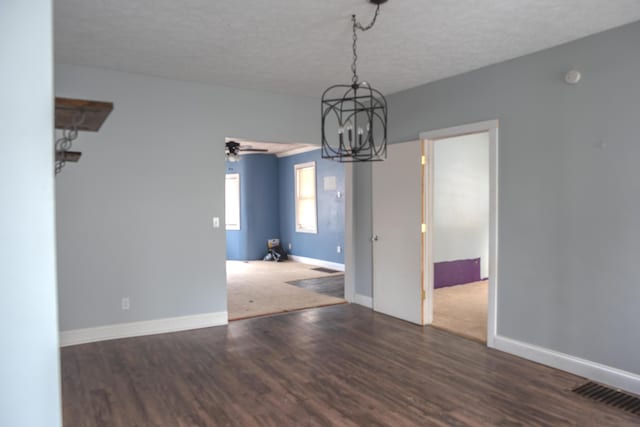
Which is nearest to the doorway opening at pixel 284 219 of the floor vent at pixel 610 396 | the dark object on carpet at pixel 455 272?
the dark object on carpet at pixel 455 272

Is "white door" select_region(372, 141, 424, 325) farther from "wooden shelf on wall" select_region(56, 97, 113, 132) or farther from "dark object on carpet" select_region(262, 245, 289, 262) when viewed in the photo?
"dark object on carpet" select_region(262, 245, 289, 262)

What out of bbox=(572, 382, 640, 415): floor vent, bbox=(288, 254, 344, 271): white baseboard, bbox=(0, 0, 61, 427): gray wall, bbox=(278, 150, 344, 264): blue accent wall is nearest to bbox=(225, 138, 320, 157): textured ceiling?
bbox=(278, 150, 344, 264): blue accent wall

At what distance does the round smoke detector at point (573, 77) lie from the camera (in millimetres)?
3334

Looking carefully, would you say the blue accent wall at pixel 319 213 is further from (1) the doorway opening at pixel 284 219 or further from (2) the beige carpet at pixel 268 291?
(2) the beige carpet at pixel 268 291

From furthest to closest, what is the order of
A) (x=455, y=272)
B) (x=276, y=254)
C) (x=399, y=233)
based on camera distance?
(x=276, y=254) < (x=455, y=272) < (x=399, y=233)

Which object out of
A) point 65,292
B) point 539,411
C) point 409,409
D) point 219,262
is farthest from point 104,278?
point 539,411

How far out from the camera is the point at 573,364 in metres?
3.39

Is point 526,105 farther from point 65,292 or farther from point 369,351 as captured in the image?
point 65,292

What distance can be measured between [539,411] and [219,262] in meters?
3.36

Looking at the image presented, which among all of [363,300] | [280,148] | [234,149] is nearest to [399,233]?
[363,300]

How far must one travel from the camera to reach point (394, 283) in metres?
5.08

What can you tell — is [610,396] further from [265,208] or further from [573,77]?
[265,208]

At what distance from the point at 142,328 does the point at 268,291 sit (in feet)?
7.81

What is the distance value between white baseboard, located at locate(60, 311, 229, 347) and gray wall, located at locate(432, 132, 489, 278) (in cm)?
355
